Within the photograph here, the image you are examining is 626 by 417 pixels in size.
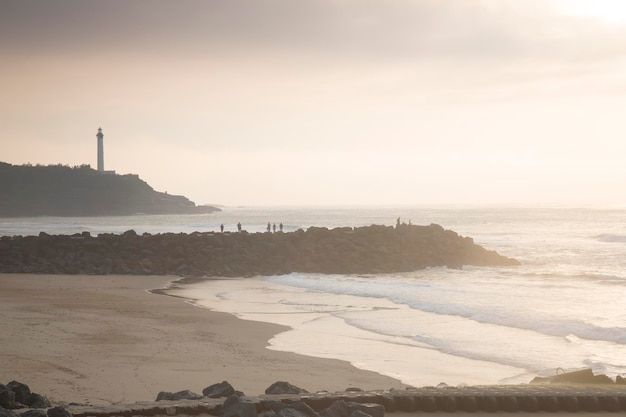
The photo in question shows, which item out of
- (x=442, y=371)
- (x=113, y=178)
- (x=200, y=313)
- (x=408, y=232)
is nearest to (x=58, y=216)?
(x=113, y=178)

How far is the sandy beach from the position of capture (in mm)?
11414

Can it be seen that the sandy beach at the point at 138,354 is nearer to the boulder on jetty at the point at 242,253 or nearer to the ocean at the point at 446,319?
the ocean at the point at 446,319

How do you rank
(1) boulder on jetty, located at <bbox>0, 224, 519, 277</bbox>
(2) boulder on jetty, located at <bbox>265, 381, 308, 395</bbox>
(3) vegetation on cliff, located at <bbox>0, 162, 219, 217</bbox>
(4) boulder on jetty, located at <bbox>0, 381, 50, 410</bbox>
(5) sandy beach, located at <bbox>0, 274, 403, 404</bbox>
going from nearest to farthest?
1. (4) boulder on jetty, located at <bbox>0, 381, 50, 410</bbox>
2. (2) boulder on jetty, located at <bbox>265, 381, 308, 395</bbox>
3. (5) sandy beach, located at <bbox>0, 274, 403, 404</bbox>
4. (1) boulder on jetty, located at <bbox>0, 224, 519, 277</bbox>
5. (3) vegetation on cliff, located at <bbox>0, 162, 219, 217</bbox>

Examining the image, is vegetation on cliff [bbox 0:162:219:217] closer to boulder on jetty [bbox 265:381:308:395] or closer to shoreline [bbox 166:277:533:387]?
shoreline [bbox 166:277:533:387]

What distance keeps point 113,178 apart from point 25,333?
14427 cm

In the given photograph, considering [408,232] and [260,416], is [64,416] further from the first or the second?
[408,232]

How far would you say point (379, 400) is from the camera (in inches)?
347

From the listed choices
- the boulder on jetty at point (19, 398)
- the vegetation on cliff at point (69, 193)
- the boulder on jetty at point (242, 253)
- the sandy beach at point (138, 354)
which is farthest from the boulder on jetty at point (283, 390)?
the vegetation on cliff at point (69, 193)

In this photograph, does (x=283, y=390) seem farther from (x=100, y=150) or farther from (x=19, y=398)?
(x=100, y=150)

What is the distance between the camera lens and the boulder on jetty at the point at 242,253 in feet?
118

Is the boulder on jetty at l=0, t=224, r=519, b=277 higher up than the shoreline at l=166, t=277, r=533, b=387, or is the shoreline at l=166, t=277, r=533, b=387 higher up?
the boulder on jetty at l=0, t=224, r=519, b=277

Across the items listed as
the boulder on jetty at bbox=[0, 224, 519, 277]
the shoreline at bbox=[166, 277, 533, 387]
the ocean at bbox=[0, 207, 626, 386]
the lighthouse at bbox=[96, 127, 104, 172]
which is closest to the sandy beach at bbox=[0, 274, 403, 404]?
the shoreline at bbox=[166, 277, 533, 387]

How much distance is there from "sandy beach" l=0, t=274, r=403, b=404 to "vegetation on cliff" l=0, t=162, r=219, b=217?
12921cm

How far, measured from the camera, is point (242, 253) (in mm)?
38500
